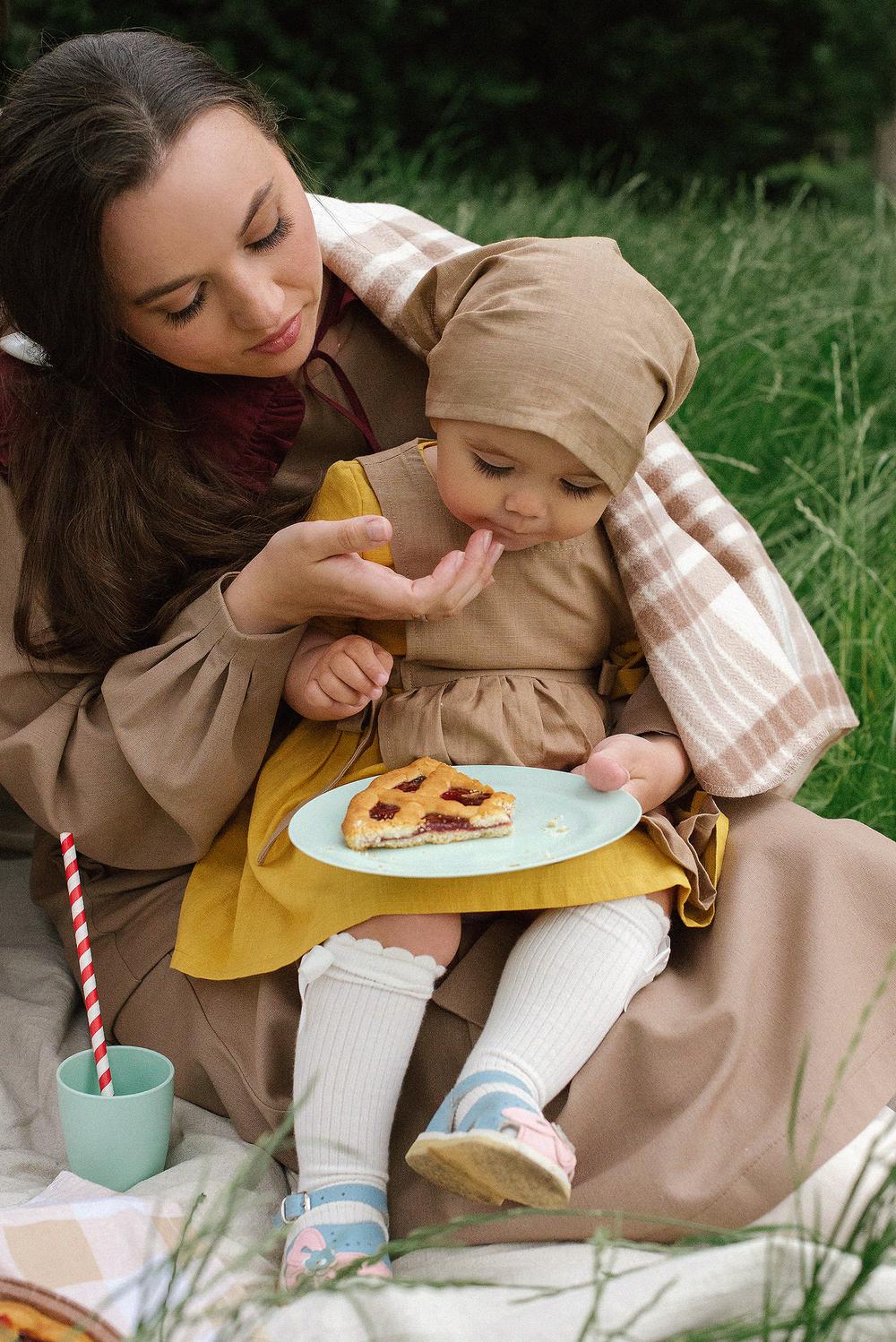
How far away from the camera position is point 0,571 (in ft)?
6.52

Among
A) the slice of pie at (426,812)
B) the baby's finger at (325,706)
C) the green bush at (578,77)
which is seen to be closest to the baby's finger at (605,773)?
the slice of pie at (426,812)

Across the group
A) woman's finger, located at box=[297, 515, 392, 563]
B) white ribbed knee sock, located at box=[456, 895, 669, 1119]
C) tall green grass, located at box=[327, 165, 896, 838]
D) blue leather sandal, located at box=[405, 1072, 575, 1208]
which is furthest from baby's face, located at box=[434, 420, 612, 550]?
tall green grass, located at box=[327, 165, 896, 838]

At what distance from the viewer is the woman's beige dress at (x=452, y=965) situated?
1582mm

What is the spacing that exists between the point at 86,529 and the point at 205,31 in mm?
4928

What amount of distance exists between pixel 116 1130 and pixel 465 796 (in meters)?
0.62

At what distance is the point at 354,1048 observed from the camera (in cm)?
166

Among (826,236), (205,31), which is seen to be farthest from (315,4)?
(826,236)

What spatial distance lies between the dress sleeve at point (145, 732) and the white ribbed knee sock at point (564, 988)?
48 cm

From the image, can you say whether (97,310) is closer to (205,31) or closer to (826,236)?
(826,236)

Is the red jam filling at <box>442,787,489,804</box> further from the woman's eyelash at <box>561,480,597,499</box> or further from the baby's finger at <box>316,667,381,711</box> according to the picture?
the woman's eyelash at <box>561,480,597,499</box>

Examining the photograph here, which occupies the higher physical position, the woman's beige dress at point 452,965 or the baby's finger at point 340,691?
the baby's finger at point 340,691

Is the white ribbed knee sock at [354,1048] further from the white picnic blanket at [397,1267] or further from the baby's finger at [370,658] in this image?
the baby's finger at [370,658]

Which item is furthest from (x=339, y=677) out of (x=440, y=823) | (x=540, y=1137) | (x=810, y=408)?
(x=810, y=408)

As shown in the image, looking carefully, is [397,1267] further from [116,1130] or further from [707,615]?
[707,615]
